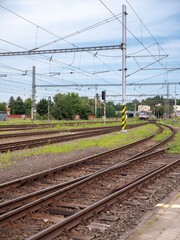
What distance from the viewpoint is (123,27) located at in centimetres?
2336

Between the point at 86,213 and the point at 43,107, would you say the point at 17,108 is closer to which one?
the point at 43,107

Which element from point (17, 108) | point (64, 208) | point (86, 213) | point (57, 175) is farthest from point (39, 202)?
point (17, 108)

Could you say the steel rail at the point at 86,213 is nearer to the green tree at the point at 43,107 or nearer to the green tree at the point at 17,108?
the green tree at the point at 43,107

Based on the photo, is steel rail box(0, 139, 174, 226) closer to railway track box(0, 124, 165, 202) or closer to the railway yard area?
the railway yard area

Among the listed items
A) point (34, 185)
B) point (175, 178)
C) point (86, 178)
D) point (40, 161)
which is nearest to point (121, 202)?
point (86, 178)

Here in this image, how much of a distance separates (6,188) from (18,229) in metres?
2.36

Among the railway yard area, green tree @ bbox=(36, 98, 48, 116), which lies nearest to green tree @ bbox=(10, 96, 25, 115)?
green tree @ bbox=(36, 98, 48, 116)

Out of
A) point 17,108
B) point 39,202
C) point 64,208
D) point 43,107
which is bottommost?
point 64,208

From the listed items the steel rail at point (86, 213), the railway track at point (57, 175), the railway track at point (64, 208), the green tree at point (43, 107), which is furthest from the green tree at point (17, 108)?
the steel rail at point (86, 213)

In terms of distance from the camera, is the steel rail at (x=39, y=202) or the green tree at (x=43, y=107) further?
the green tree at (x=43, y=107)

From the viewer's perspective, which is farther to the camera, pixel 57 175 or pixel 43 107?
pixel 43 107

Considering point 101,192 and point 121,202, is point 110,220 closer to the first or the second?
point 121,202

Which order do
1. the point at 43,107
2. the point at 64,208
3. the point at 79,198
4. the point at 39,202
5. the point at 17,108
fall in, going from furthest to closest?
1. the point at 17,108
2. the point at 43,107
3. the point at 79,198
4. the point at 64,208
5. the point at 39,202

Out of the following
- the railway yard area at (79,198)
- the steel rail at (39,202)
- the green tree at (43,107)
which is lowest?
the railway yard area at (79,198)
